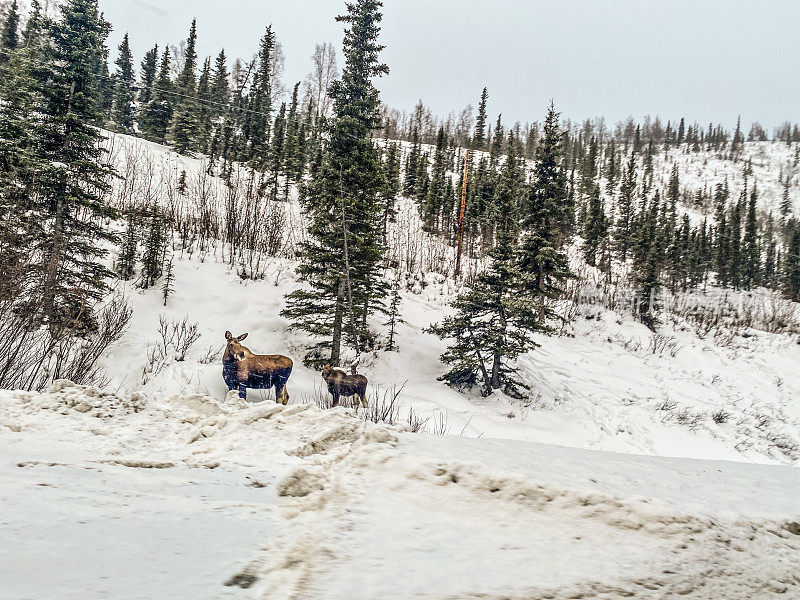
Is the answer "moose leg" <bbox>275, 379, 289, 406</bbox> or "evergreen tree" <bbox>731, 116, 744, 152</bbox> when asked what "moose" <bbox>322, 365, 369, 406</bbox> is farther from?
"evergreen tree" <bbox>731, 116, 744, 152</bbox>

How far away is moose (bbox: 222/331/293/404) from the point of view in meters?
6.42

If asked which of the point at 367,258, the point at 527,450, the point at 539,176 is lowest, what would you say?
the point at 527,450

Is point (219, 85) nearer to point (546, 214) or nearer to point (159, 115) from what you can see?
point (159, 115)

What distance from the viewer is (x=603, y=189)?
68.8 meters

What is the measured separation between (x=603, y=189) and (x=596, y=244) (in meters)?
37.5

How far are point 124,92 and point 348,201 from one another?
4984 cm

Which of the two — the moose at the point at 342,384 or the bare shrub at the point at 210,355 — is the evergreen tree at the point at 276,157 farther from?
the moose at the point at 342,384

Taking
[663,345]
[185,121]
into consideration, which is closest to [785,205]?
[663,345]

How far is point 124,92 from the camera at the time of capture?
4284 cm

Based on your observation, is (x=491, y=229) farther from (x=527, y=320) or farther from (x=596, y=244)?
(x=527, y=320)

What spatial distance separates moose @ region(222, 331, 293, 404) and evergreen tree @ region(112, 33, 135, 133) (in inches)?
1667

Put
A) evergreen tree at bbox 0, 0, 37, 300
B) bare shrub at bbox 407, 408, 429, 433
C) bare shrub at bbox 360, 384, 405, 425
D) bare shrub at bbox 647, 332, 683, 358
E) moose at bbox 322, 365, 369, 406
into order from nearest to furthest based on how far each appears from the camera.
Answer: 1. bare shrub at bbox 407, 408, 429, 433
2. bare shrub at bbox 360, 384, 405, 425
3. evergreen tree at bbox 0, 0, 37, 300
4. moose at bbox 322, 365, 369, 406
5. bare shrub at bbox 647, 332, 683, 358

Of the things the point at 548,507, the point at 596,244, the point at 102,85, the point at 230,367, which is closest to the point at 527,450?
the point at 548,507

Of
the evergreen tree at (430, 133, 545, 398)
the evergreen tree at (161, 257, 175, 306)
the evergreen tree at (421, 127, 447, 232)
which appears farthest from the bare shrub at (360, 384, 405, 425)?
the evergreen tree at (421, 127, 447, 232)
